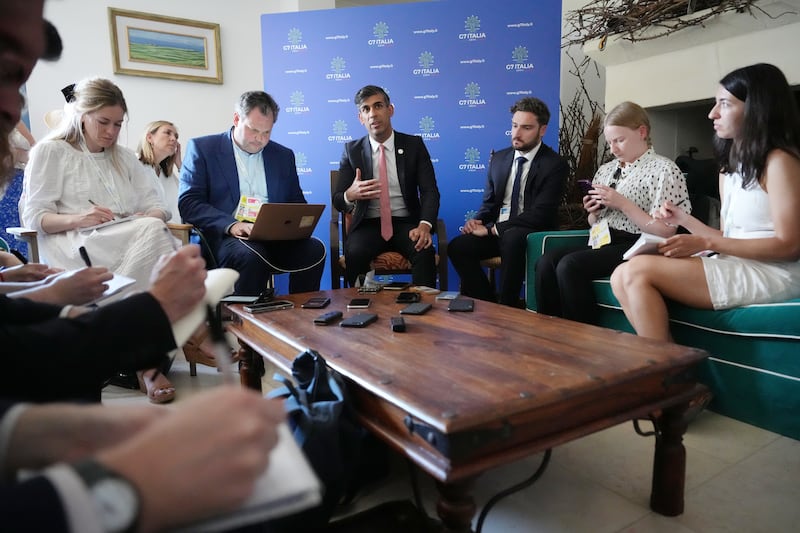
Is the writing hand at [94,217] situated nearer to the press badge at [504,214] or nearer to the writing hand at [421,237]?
the writing hand at [421,237]

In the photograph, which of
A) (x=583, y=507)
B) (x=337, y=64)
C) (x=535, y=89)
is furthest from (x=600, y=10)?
(x=583, y=507)

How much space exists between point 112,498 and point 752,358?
1.87 meters

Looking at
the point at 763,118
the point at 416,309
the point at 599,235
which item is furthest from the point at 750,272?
the point at 416,309

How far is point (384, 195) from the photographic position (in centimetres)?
302

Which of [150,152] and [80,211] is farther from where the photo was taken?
[150,152]

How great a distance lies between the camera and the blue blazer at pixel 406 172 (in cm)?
313

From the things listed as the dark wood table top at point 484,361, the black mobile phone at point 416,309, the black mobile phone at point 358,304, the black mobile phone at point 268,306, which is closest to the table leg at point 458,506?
the dark wood table top at point 484,361

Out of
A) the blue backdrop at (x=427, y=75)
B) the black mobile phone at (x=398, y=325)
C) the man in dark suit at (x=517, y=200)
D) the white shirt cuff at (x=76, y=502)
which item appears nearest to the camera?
the white shirt cuff at (x=76, y=502)

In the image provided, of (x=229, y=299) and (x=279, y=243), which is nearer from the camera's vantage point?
(x=229, y=299)

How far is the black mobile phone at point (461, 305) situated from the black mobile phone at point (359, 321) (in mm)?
269

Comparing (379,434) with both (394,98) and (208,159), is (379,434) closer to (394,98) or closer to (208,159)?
(208,159)

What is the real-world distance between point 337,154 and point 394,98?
60 cm

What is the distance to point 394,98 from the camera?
3844 mm

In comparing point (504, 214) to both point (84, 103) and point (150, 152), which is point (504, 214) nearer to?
point (84, 103)
